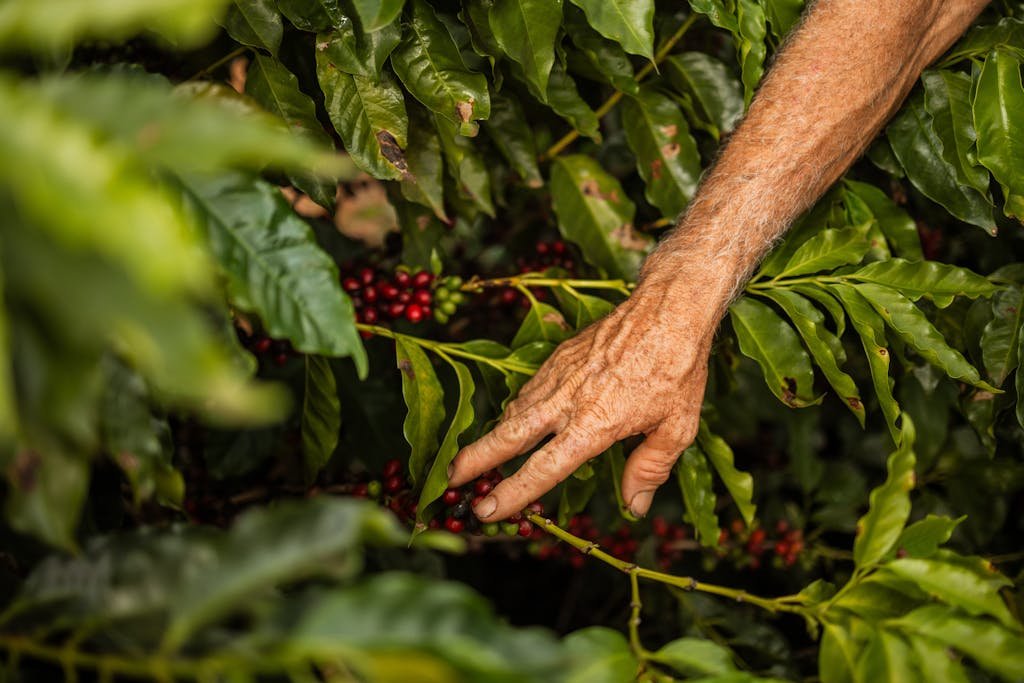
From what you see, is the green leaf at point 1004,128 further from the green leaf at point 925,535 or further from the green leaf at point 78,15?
the green leaf at point 78,15

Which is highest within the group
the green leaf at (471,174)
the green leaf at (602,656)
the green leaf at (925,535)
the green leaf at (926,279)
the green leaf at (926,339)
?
the green leaf at (471,174)

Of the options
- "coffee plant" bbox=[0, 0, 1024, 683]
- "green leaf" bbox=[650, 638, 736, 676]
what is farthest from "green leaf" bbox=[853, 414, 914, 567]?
"green leaf" bbox=[650, 638, 736, 676]

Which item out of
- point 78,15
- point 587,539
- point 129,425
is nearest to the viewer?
point 78,15

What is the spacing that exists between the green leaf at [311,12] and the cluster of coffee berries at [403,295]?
1.35 feet

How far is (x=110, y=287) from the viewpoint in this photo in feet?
1.37

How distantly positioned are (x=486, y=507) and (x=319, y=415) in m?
0.27

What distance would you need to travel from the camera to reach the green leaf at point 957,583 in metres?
0.70

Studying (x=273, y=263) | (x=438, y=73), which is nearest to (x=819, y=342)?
(x=438, y=73)

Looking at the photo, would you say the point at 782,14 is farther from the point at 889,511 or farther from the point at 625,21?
the point at 889,511

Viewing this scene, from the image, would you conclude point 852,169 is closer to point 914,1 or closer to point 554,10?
point 914,1

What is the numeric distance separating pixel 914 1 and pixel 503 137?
621 millimetres

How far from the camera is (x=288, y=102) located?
3.46ft

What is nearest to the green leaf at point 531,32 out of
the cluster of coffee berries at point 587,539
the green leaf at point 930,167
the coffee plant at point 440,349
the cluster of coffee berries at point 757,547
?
the coffee plant at point 440,349

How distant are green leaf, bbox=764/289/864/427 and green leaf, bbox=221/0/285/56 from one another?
0.72 metres
